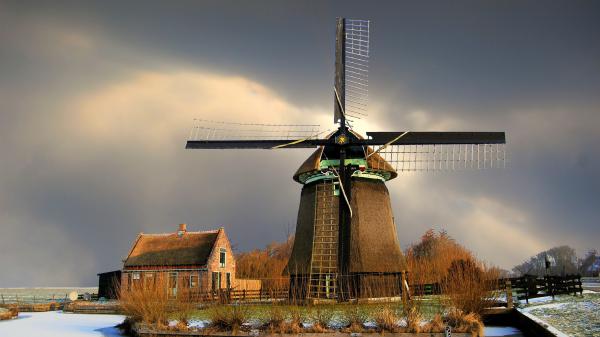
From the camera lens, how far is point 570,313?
50.9 ft

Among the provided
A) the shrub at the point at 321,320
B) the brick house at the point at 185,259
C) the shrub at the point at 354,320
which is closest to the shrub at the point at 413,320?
the shrub at the point at 354,320

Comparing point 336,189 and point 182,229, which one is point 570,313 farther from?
point 182,229

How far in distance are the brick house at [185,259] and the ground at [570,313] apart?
18132 millimetres

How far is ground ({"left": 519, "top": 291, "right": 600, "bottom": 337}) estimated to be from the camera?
12688 millimetres

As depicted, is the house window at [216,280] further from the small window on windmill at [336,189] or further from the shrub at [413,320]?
the shrub at [413,320]

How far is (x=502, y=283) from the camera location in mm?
20641

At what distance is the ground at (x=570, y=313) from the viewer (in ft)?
41.6

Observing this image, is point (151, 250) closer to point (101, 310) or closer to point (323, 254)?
point (101, 310)

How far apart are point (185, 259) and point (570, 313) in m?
21.6

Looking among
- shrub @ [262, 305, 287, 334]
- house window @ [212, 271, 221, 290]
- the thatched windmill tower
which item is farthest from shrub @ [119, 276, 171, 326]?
house window @ [212, 271, 221, 290]

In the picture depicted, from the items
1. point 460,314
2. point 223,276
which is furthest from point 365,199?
point 223,276

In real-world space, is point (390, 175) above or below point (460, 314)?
above

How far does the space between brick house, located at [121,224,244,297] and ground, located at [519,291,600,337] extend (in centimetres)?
1813

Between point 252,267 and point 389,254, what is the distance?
27.9 metres
